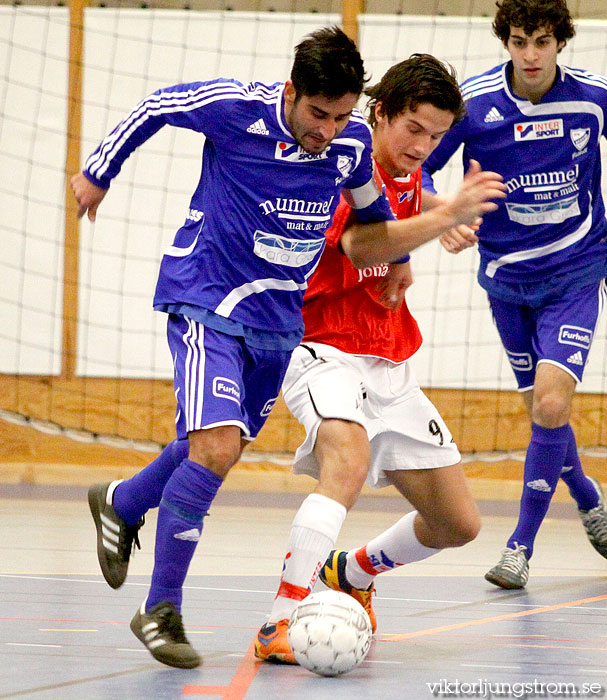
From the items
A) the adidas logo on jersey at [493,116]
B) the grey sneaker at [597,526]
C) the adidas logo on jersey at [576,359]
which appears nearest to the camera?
the adidas logo on jersey at [576,359]

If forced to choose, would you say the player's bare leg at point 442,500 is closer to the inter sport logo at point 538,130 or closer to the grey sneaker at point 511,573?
the grey sneaker at point 511,573

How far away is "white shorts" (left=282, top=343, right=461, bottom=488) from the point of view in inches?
121

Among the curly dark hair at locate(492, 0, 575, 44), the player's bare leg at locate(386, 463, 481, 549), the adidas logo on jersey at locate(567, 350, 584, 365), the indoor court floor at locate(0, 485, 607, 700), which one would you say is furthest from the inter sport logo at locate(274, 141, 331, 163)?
the adidas logo on jersey at locate(567, 350, 584, 365)

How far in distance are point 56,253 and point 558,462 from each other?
13.3 ft

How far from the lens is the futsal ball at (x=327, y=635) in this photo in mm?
2539

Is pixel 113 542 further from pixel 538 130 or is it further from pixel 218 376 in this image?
pixel 538 130

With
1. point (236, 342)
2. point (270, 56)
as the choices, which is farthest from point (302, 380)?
point (270, 56)

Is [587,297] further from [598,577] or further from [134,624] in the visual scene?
[134,624]

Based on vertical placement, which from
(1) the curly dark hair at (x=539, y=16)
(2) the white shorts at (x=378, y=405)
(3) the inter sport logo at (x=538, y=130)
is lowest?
(2) the white shorts at (x=378, y=405)

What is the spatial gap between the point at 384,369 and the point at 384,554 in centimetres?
52

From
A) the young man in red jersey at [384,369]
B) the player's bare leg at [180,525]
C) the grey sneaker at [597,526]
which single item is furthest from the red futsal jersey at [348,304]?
the grey sneaker at [597,526]

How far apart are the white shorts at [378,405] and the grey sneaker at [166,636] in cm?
62

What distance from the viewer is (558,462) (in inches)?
167

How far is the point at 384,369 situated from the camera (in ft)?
10.7
